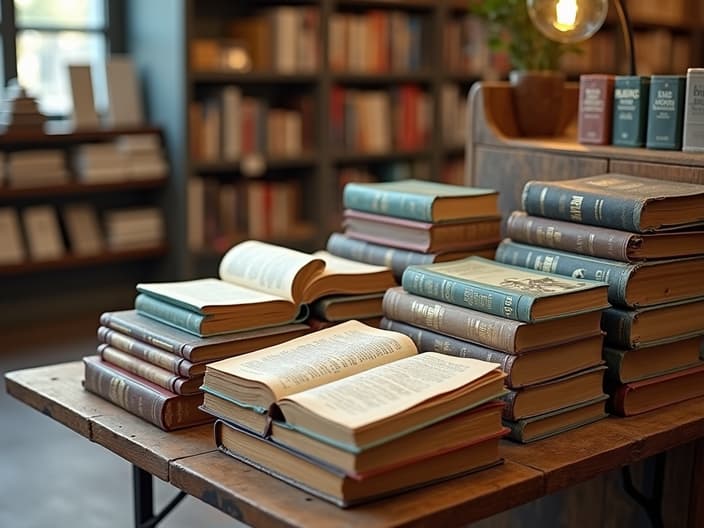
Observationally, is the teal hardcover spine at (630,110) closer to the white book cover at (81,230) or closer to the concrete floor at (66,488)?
the concrete floor at (66,488)

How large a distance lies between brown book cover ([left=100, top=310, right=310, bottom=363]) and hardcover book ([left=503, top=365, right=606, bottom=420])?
1.20ft

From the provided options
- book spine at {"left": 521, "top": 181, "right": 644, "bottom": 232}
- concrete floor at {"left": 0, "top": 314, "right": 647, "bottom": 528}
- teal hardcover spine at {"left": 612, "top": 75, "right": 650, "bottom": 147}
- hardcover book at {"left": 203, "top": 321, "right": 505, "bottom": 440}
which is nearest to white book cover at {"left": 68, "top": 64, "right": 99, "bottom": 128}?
concrete floor at {"left": 0, "top": 314, "right": 647, "bottom": 528}

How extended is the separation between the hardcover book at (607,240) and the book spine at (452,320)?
0.78 feet

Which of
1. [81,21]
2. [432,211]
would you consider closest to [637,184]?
[432,211]

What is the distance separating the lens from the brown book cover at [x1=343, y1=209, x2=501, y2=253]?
69.4 inches

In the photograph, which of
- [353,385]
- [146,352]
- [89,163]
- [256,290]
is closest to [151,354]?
[146,352]

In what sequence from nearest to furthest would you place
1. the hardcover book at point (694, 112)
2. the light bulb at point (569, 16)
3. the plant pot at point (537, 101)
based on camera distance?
1. the hardcover book at point (694, 112)
2. the light bulb at point (569, 16)
3. the plant pot at point (537, 101)

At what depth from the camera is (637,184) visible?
5.46 ft

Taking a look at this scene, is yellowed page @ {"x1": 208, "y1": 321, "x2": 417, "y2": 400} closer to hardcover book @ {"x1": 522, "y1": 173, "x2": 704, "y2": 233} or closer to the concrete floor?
hardcover book @ {"x1": 522, "y1": 173, "x2": 704, "y2": 233}

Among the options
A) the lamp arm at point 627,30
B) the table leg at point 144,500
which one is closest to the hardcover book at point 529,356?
the table leg at point 144,500

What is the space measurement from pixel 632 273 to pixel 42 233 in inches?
137

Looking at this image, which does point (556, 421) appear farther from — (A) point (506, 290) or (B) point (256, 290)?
(B) point (256, 290)

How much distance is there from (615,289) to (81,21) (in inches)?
153

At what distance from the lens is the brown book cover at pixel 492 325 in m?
1.41
